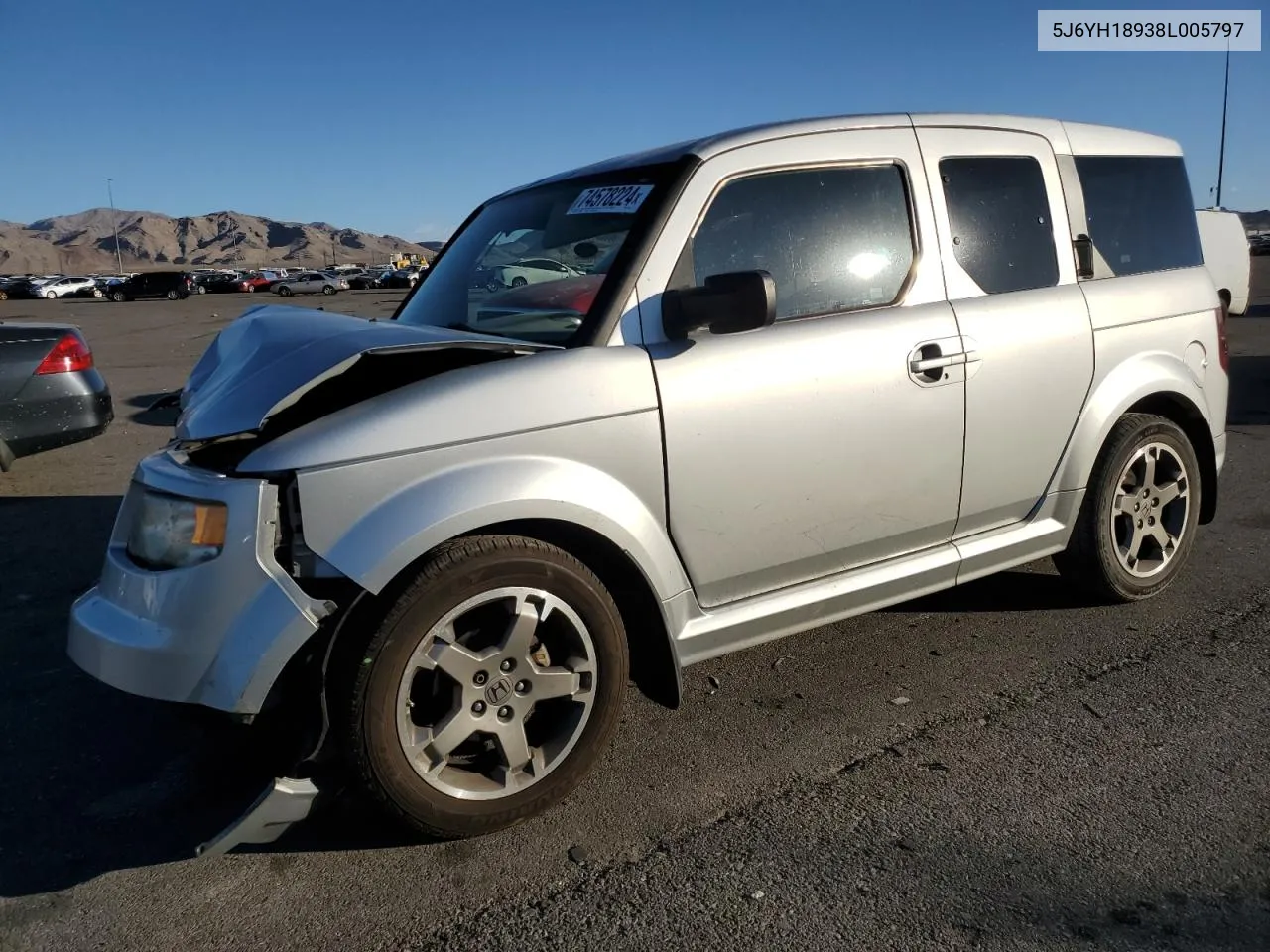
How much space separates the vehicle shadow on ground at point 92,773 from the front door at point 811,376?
5.28ft

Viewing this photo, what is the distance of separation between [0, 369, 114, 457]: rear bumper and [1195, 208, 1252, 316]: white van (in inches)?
507

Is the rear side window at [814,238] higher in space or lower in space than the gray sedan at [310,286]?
higher

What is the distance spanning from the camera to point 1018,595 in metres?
4.40

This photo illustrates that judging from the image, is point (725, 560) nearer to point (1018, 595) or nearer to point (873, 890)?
point (873, 890)

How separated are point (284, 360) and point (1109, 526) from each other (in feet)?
10.7

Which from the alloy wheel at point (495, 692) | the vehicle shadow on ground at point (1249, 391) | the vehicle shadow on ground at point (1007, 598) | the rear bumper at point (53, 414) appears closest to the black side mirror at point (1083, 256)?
the vehicle shadow on ground at point (1007, 598)

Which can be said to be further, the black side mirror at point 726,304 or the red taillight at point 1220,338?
the red taillight at point 1220,338

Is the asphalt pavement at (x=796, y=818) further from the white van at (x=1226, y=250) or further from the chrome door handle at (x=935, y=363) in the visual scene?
the white van at (x=1226, y=250)

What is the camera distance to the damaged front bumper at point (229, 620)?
242 cm

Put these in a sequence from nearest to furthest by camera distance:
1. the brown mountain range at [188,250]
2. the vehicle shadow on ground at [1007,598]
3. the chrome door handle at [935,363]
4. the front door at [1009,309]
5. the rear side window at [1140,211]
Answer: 1. the chrome door handle at [935,363]
2. the front door at [1009,309]
3. the rear side window at [1140,211]
4. the vehicle shadow on ground at [1007,598]
5. the brown mountain range at [188,250]

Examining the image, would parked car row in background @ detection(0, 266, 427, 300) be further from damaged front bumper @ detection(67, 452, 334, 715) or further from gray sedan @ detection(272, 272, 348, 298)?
damaged front bumper @ detection(67, 452, 334, 715)

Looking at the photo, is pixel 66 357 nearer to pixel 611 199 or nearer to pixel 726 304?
pixel 611 199

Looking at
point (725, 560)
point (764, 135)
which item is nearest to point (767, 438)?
point (725, 560)

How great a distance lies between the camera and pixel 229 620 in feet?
7.98
